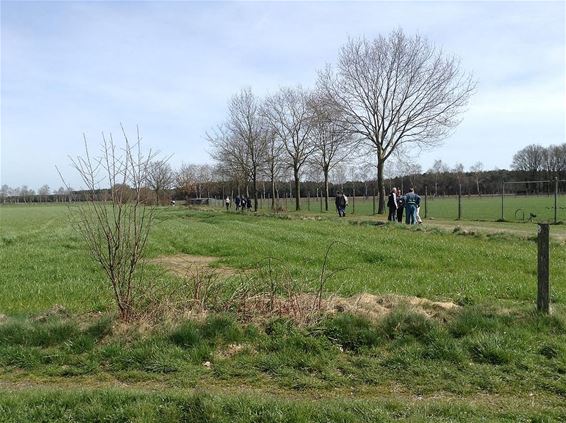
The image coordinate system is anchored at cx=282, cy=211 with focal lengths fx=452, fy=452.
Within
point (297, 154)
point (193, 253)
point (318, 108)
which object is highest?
point (318, 108)

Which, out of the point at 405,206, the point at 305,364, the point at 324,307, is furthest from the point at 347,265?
the point at 405,206

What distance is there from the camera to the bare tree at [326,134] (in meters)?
34.6

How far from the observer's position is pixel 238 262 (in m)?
12.0

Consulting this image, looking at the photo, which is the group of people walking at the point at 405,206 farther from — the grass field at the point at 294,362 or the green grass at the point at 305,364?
the green grass at the point at 305,364

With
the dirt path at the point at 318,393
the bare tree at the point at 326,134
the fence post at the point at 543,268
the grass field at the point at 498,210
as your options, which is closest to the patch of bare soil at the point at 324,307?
the fence post at the point at 543,268

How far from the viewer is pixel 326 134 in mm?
40688

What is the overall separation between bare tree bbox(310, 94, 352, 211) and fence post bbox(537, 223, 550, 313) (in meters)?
29.4

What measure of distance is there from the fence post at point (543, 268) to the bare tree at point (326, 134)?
2944 cm

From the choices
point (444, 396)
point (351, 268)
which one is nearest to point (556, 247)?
point (351, 268)

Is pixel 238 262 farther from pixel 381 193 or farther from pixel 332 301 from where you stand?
pixel 381 193

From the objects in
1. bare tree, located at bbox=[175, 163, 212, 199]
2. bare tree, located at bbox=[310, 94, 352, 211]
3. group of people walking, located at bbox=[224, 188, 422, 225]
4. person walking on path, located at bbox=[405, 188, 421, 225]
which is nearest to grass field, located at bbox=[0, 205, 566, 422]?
person walking on path, located at bbox=[405, 188, 421, 225]

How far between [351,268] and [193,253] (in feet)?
21.3

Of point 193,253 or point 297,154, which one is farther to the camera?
point 297,154

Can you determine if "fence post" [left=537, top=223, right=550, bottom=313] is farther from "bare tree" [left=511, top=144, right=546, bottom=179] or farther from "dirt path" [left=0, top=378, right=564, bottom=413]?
"bare tree" [left=511, top=144, right=546, bottom=179]
